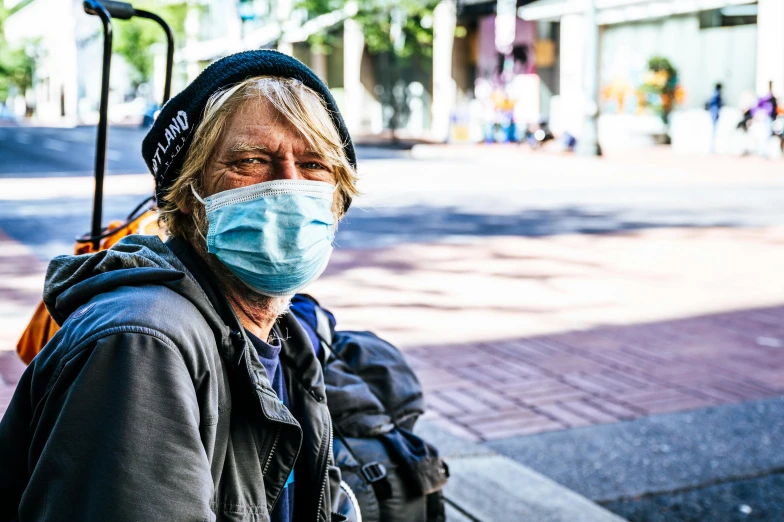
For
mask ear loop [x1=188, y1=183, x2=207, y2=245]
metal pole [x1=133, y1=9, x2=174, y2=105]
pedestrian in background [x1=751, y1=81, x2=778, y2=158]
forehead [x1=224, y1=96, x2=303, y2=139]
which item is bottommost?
mask ear loop [x1=188, y1=183, x2=207, y2=245]

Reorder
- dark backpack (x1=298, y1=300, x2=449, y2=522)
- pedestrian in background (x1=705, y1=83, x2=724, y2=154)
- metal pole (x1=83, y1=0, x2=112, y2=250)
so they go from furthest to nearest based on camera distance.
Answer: pedestrian in background (x1=705, y1=83, x2=724, y2=154) < metal pole (x1=83, y1=0, x2=112, y2=250) < dark backpack (x1=298, y1=300, x2=449, y2=522)

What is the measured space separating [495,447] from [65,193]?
38.3 feet

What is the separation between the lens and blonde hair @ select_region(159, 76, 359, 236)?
1770 mm

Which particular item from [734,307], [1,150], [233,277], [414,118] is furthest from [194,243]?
[414,118]

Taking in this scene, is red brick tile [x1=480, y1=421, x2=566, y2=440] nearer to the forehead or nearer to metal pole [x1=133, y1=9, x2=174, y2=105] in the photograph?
metal pole [x1=133, y1=9, x2=174, y2=105]

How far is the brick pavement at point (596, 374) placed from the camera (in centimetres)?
450

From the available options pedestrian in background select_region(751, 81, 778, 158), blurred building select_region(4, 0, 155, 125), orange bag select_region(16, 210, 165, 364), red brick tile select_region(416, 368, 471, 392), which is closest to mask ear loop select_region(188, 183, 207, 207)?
orange bag select_region(16, 210, 165, 364)

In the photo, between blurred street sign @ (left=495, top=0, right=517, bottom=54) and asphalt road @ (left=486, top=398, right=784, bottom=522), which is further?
blurred street sign @ (left=495, top=0, right=517, bottom=54)

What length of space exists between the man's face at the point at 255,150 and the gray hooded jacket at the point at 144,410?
6.6 inches

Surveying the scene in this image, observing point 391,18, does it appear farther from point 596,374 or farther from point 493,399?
point 493,399

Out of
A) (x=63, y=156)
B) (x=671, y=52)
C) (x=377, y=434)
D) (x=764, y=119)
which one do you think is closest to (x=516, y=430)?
(x=377, y=434)

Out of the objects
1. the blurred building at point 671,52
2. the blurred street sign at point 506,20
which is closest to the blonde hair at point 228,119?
the blurred building at point 671,52

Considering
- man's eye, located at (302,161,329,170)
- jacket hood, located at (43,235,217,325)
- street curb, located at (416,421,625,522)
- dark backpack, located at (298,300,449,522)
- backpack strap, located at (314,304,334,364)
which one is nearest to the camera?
jacket hood, located at (43,235,217,325)

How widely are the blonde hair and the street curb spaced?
180 centimetres
